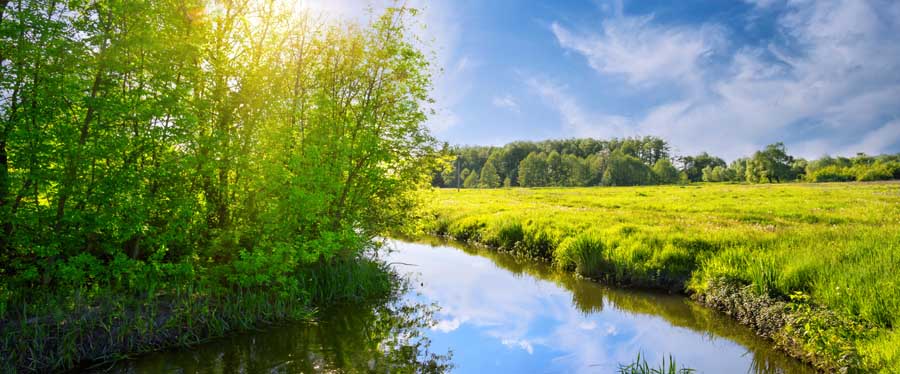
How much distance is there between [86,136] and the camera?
7.39m

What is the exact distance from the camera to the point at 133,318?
26.8 feet

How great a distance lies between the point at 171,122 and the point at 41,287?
3.95m

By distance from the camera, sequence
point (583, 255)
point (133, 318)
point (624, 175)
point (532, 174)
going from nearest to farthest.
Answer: point (133, 318) → point (583, 255) → point (624, 175) → point (532, 174)

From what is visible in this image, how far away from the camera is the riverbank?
281 inches

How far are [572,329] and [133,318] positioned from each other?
9907 mm

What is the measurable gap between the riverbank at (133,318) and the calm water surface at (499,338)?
0.41m

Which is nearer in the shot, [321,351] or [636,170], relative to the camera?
[321,351]

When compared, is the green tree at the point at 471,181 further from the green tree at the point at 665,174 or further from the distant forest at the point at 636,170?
the green tree at the point at 665,174

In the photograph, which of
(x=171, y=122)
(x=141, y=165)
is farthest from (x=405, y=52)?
(x=141, y=165)

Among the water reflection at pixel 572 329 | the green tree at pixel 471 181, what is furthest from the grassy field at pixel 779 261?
the green tree at pixel 471 181

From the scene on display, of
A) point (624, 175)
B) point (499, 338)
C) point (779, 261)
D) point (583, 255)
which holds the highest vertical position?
point (624, 175)

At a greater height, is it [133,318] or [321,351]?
[133,318]

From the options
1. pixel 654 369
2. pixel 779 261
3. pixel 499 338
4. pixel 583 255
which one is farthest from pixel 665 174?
pixel 654 369

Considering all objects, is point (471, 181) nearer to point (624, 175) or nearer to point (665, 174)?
point (624, 175)
